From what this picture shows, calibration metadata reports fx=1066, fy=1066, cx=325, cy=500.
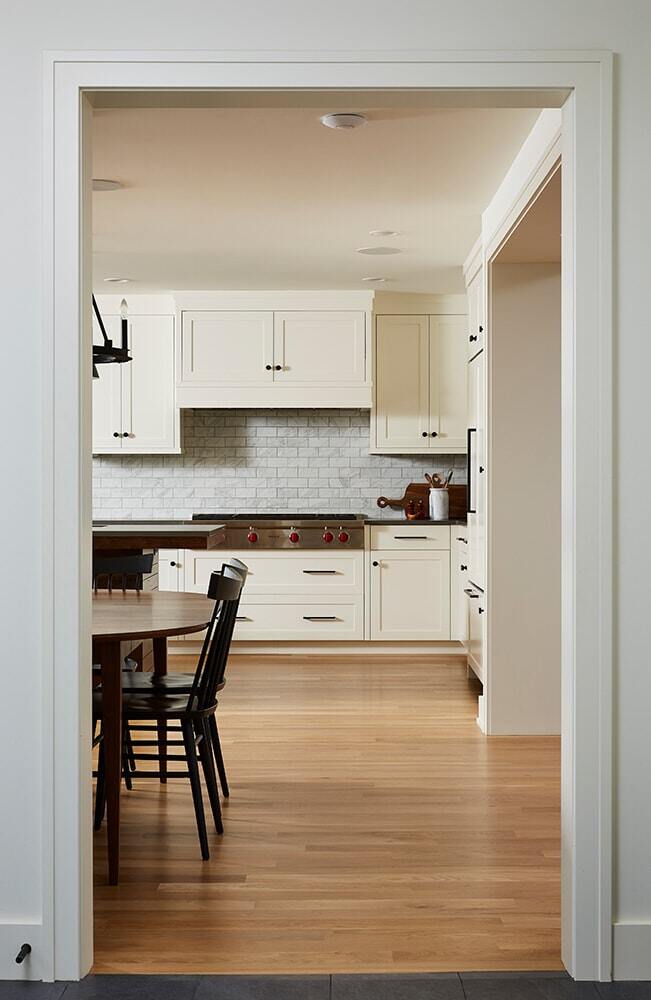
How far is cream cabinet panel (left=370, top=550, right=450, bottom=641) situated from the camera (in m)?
7.41

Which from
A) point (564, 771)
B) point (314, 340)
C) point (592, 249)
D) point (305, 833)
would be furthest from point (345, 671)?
point (592, 249)

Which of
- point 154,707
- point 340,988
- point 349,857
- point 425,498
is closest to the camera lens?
point 340,988

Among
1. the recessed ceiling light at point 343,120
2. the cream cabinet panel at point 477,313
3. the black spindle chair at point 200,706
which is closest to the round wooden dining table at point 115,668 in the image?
the black spindle chair at point 200,706

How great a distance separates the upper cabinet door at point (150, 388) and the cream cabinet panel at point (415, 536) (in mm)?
1640

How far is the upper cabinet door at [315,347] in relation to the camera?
295 inches

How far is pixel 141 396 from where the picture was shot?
302 inches

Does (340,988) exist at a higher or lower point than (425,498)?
lower

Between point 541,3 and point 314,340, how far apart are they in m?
4.88

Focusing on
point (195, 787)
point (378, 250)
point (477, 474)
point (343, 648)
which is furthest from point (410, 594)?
point (195, 787)

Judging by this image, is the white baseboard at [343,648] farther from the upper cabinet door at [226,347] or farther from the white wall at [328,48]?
the white wall at [328,48]

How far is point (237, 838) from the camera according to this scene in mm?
3783

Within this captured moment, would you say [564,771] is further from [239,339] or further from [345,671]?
[239,339]

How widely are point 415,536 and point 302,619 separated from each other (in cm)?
98

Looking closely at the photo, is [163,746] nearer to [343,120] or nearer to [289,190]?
[343,120]
